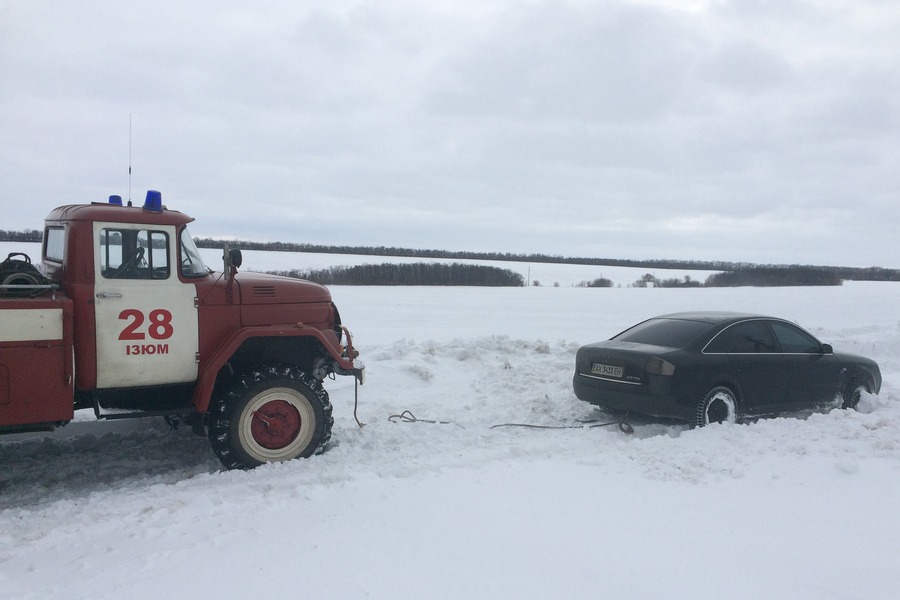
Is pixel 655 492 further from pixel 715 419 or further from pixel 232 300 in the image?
pixel 232 300

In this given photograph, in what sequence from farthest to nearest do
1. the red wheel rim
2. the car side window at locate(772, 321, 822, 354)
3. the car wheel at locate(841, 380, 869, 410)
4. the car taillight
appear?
1. the car wheel at locate(841, 380, 869, 410)
2. the car side window at locate(772, 321, 822, 354)
3. the car taillight
4. the red wheel rim

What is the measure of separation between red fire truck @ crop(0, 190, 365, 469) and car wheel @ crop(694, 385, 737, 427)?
13.0 ft

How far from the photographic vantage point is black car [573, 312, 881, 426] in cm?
724

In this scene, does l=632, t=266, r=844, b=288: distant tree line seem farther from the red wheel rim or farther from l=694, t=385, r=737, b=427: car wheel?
the red wheel rim

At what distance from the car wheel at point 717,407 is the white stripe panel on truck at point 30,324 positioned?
6363 mm

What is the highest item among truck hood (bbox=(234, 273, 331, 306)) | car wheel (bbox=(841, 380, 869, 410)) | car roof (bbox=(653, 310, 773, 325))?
truck hood (bbox=(234, 273, 331, 306))

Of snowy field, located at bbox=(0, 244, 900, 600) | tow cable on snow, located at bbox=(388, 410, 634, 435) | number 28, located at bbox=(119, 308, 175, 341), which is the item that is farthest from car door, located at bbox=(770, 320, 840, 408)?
number 28, located at bbox=(119, 308, 175, 341)

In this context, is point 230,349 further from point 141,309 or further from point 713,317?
point 713,317

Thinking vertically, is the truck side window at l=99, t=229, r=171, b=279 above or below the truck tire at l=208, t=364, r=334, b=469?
above

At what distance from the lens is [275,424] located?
234 inches

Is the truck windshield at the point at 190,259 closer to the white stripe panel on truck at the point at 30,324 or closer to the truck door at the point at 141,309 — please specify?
the truck door at the point at 141,309

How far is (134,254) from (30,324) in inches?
39.6

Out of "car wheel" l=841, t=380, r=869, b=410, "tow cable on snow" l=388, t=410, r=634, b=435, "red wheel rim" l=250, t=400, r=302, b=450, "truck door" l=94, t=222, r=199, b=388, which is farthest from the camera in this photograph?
"car wheel" l=841, t=380, r=869, b=410

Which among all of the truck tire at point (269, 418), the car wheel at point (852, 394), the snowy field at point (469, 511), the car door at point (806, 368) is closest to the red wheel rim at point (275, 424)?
the truck tire at point (269, 418)
